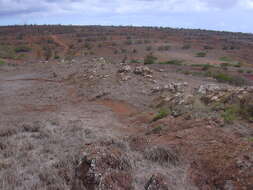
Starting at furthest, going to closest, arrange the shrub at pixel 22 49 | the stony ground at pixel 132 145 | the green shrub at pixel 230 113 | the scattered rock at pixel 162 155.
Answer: the shrub at pixel 22 49 < the green shrub at pixel 230 113 < the scattered rock at pixel 162 155 < the stony ground at pixel 132 145

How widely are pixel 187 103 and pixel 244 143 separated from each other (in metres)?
3.80

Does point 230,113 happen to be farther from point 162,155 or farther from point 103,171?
point 103,171

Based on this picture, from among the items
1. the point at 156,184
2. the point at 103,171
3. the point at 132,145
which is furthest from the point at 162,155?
the point at 103,171

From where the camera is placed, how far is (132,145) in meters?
5.77

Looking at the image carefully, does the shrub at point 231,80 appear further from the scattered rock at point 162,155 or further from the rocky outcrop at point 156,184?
the rocky outcrop at point 156,184

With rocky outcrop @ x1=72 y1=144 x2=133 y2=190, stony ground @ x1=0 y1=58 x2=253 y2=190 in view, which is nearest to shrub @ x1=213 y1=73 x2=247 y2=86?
stony ground @ x1=0 y1=58 x2=253 y2=190

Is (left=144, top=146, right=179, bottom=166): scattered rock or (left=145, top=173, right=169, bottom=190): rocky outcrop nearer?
(left=145, top=173, right=169, bottom=190): rocky outcrop

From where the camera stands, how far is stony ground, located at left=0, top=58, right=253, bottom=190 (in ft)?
13.7

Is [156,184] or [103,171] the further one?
[103,171]

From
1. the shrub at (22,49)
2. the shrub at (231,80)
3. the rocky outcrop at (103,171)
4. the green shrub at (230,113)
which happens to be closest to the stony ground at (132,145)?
the rocky outcrop at (103,171)

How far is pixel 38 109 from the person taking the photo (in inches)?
444

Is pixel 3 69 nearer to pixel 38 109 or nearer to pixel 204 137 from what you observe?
pixel 38 109

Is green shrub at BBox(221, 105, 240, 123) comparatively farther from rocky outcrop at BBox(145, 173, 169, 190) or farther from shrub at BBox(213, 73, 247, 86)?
shrub at BBox(213, 73, 247, 86)

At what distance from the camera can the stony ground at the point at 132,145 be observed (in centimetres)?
418
